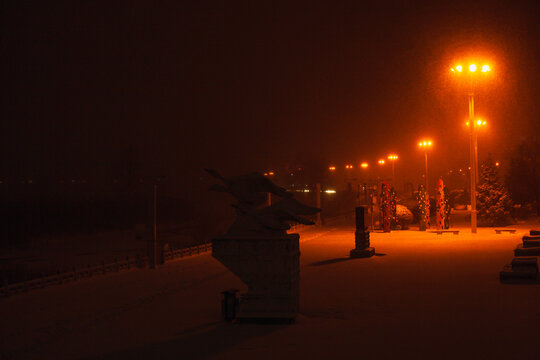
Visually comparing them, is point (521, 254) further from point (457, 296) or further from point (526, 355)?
point (526, 355)

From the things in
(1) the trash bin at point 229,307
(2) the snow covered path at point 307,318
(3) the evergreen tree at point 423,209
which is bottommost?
(2) the snow covered path at point 307,318

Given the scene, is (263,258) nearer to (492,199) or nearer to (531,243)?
(531,243)

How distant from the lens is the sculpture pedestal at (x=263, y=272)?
13320mm

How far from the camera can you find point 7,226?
6762 centimetres

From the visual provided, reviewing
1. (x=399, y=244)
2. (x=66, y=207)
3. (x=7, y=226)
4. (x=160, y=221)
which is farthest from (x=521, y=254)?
(x=66, y=207)

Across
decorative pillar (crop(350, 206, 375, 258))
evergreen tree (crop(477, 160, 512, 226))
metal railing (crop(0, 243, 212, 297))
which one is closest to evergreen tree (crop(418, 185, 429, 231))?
evergreen tree (crop(477, 160, 512, 226))

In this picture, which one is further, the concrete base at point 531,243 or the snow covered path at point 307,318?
the concrete base at point 531,243

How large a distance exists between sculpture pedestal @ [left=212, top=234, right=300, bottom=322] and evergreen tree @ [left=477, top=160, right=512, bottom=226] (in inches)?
1717

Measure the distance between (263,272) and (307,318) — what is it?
1557 millimetres

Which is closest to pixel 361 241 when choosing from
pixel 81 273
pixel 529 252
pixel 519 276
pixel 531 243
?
pixel 529 252

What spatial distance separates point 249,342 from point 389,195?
129ft

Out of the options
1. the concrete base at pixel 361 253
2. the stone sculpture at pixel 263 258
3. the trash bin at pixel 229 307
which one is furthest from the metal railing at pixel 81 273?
the stone sculpture at pixel 263 258

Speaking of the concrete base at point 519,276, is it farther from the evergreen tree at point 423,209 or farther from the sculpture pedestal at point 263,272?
the evergreen tree at point 423,209

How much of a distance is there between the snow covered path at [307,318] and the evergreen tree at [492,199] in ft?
103
